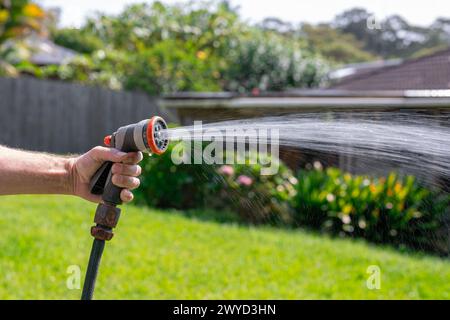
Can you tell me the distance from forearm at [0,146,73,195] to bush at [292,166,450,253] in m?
4.70

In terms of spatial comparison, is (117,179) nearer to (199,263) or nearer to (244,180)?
(199,263)

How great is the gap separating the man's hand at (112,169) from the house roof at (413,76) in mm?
5867

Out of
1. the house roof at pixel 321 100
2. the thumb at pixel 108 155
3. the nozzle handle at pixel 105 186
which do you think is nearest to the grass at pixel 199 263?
the house roof at pixel 321 100

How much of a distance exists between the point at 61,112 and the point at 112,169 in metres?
12.5

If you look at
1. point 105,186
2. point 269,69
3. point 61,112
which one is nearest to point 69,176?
point 105,186

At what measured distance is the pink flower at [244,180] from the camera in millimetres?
7201

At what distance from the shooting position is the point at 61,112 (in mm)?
14125

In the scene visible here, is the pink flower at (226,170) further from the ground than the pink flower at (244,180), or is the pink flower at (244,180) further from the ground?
the pink flower at (226,170)

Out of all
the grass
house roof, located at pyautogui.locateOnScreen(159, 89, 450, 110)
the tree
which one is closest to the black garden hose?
the grass

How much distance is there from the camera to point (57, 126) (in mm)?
14109

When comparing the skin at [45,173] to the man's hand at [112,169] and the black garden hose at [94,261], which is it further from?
the black garden hose at [94,261]

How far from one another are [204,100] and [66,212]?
281 cm
